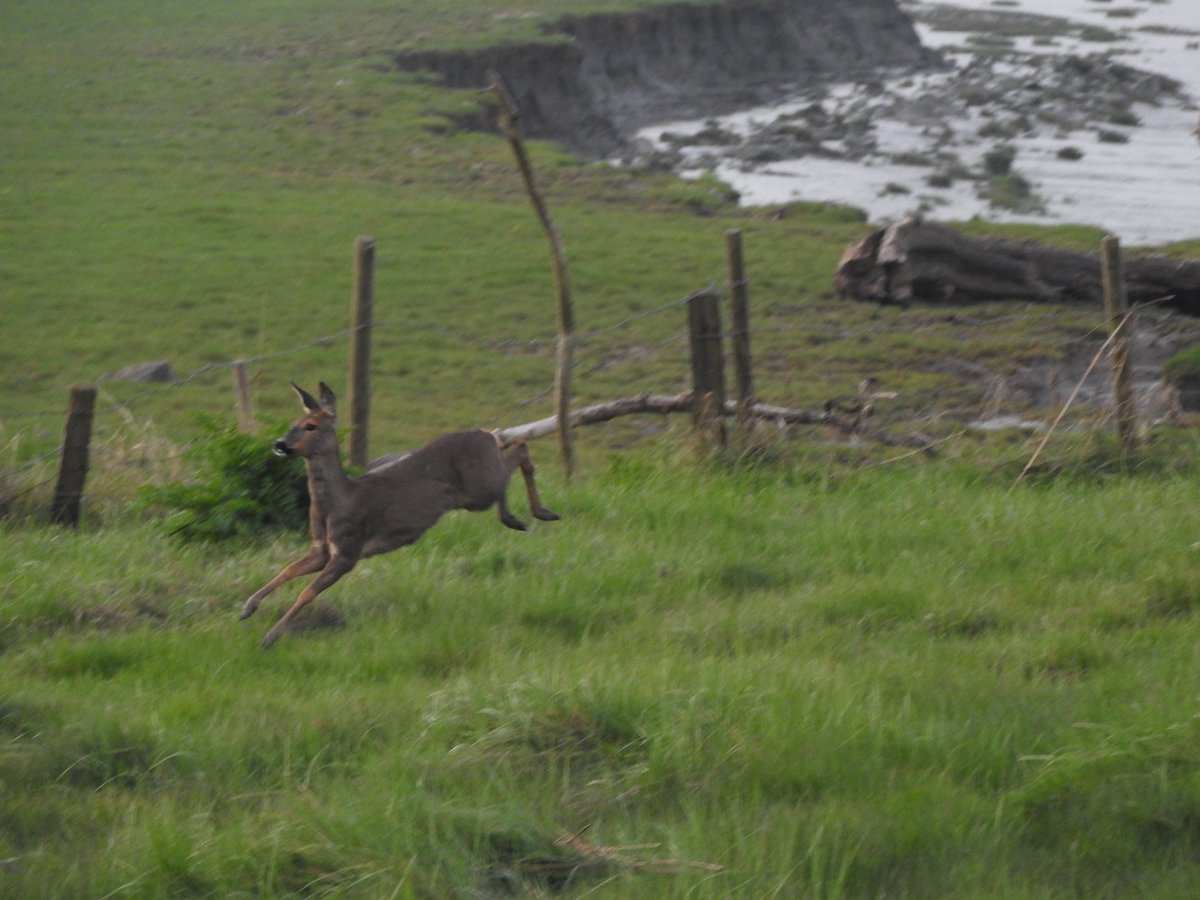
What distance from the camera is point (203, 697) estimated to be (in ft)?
19.6

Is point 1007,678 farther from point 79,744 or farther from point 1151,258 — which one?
point 1151,258

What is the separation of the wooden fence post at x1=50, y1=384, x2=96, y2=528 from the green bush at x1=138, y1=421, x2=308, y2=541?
134cm

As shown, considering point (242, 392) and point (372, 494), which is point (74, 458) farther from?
point (372, 494)

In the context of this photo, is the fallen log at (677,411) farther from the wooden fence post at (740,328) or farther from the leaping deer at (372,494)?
the leaping deer at (372,494)

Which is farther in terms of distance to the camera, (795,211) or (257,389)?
(795,211)

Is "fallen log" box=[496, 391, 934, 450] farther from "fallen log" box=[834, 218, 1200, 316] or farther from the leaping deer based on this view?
"fallen log" box=[834, 218, 1200, 316]

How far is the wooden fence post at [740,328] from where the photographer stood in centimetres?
1030

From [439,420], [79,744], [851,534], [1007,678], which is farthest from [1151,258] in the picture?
[79,744]

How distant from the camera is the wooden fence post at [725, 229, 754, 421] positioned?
10305 millimetres

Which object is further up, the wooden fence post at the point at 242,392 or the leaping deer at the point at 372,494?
the leaping deer at the point at 372,494

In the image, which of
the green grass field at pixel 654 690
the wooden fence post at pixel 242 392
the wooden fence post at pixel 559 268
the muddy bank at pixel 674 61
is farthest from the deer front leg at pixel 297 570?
the muddy bank at pixel 674 61

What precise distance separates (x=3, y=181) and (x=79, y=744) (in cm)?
2821

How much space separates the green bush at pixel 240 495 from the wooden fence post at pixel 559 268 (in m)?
1.79

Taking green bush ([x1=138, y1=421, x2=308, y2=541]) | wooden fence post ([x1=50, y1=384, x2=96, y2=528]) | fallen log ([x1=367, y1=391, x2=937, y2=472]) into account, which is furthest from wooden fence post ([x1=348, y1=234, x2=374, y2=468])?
wooden fence post ([x1=50, y1=384, x2=96, y2=528])
